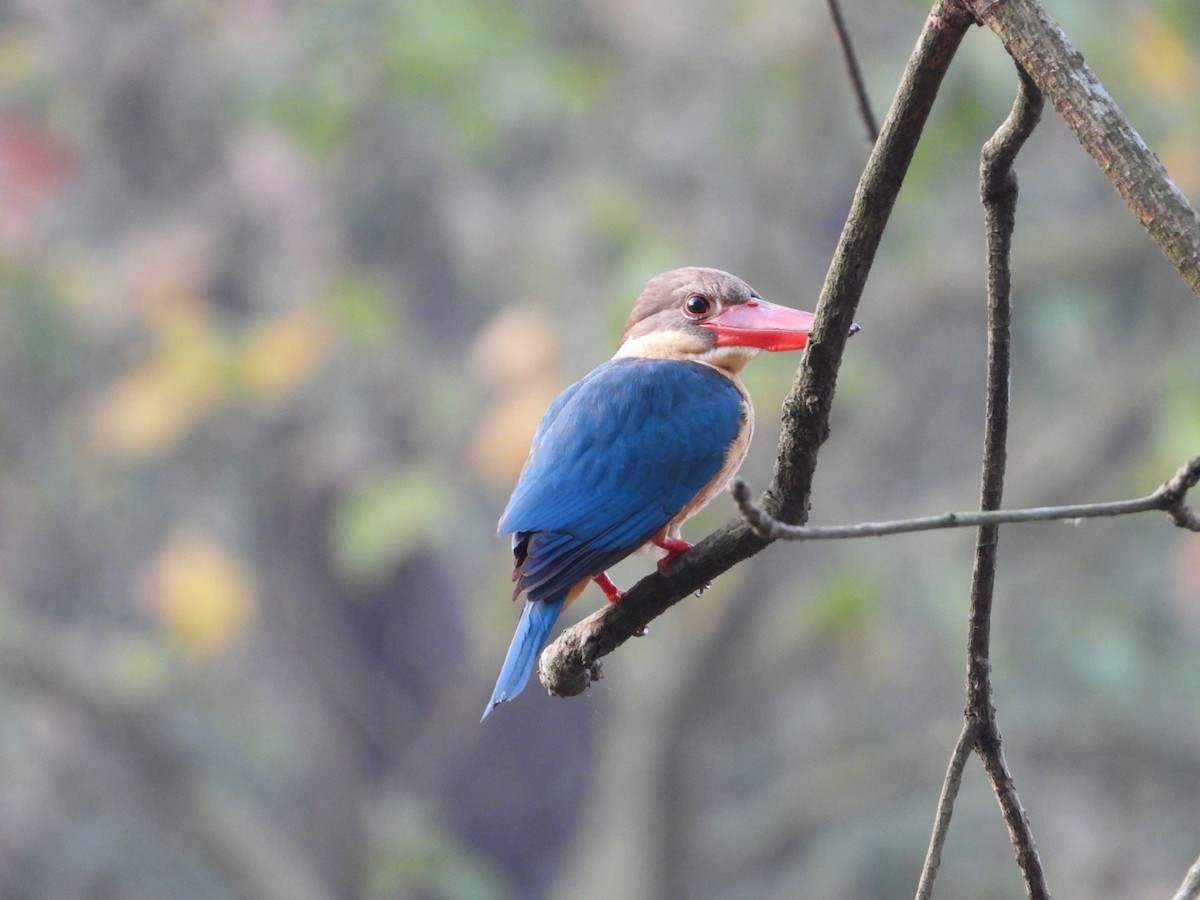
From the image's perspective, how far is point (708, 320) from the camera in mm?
2512

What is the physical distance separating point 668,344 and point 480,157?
3560 mm

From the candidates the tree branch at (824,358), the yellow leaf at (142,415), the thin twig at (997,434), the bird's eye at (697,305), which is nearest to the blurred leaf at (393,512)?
the yellow leaf at (142,415)

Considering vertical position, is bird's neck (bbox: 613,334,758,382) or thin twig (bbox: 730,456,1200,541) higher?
bird's neck (bbox: 613,334,758,382)

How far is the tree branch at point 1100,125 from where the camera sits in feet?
3.66

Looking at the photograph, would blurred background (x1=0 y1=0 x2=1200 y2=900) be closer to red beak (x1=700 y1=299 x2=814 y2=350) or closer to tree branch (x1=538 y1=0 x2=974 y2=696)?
red beak (x1=700 y1=299 x2=814 y2=350)

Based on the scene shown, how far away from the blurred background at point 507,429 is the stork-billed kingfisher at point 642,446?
2.23 metres

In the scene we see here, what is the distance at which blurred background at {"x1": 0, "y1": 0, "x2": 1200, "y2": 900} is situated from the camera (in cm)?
562

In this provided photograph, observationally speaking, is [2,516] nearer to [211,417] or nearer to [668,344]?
[211,417]

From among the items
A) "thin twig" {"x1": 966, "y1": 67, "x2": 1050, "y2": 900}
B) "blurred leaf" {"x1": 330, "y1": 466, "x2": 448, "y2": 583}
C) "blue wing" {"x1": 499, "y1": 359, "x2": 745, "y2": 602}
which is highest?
"blurred leaf" {"x1": 330, "y1": 466, "x2": 448, "y2": 583}

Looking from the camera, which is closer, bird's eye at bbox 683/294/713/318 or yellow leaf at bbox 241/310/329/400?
bird's eye at bbox 683/294/713/318

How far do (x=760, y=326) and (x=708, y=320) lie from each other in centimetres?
14

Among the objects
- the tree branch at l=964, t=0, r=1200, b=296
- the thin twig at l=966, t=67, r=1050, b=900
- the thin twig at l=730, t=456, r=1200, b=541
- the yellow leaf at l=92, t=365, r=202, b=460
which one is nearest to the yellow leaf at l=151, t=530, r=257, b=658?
the yellow leaf at l=92, t=365, r=202, b=460

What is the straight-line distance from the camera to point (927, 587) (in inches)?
227

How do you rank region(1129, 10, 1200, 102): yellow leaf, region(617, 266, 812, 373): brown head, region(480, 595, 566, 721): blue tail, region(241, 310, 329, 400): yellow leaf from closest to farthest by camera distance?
1. region(480, 595, 566, 721): blue tail
2. region(617, 266, 812, 373): brown head
3. region(1129, 10, 1200, 102): yellow leaf
4. region(241, 310, 329, 400): yellow leaf
